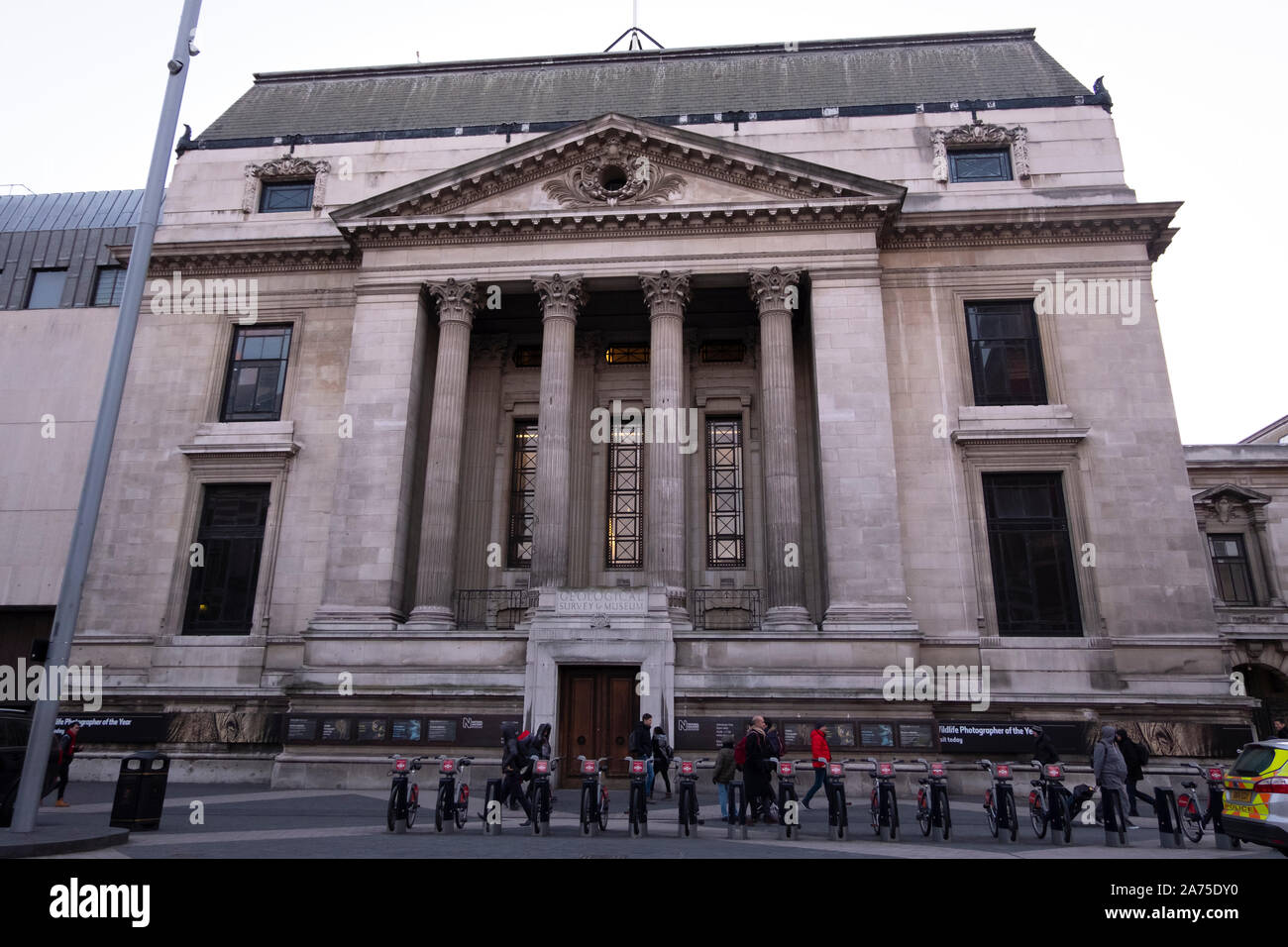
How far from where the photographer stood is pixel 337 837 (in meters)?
12.3

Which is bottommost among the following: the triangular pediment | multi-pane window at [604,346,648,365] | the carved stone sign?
the carved stone sign

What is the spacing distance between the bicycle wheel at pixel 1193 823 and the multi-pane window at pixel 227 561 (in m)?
23.3

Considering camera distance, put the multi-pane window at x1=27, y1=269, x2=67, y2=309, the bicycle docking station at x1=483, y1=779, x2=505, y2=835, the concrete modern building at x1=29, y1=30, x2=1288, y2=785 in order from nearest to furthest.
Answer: the bicycle docking station at x1=483, y1=779, x2=505, y2=835
the concrete modern building at x1=29, y1=30, x2=1288, y2=785
the multi-pane window at x1=27, y1=269, x2=67, y2=309

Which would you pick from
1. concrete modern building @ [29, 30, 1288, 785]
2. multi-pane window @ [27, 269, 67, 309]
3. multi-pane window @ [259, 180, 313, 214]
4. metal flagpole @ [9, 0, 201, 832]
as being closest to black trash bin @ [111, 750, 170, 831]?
metal flagpole @ [9, 0, 201, 832]

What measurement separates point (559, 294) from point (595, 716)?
1227cm

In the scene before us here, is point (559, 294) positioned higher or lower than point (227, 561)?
higher

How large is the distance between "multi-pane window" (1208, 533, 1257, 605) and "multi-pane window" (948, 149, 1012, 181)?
16672mm

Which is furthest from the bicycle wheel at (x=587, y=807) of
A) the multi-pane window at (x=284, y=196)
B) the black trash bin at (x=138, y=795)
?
the multi-pane window at (x=284, y=196)

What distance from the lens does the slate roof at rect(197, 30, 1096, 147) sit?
2958 cm

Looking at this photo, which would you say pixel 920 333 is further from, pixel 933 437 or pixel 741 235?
pixel 741 235

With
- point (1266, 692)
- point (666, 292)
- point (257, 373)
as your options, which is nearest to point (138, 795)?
point (257, 373)

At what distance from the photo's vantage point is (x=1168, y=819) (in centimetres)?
1255

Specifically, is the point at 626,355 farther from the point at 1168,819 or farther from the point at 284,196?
the point at 1168,819

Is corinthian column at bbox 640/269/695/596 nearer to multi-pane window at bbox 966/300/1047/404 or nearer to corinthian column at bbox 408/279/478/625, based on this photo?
corinthian column at bbox 408/279/478/625
